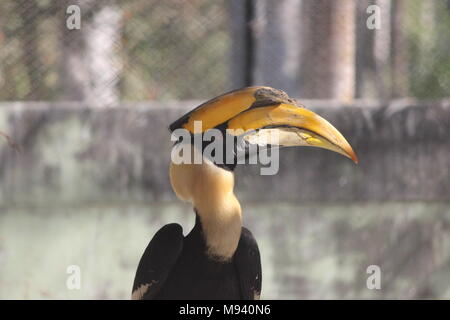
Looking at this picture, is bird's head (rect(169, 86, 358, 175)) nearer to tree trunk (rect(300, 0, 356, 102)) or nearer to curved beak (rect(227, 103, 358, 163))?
curved beak (rect(227, 103, 358, 163))

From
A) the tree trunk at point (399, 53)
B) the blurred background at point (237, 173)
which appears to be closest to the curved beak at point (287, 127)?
the blurred background at point (237, 173)

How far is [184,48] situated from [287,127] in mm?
1711

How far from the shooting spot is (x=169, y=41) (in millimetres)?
4070

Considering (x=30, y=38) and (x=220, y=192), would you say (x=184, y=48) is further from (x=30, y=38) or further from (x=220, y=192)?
(x=220, y=192)

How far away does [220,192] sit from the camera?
8.11 ft

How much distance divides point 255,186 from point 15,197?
110 cm

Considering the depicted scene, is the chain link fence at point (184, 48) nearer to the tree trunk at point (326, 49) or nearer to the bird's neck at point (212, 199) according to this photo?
the tree trunk at point (326, 49)

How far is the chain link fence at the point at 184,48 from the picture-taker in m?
3.91

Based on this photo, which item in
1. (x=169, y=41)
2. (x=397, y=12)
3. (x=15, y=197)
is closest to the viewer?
(x=15, y=197)

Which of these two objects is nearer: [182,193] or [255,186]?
[182,193]
